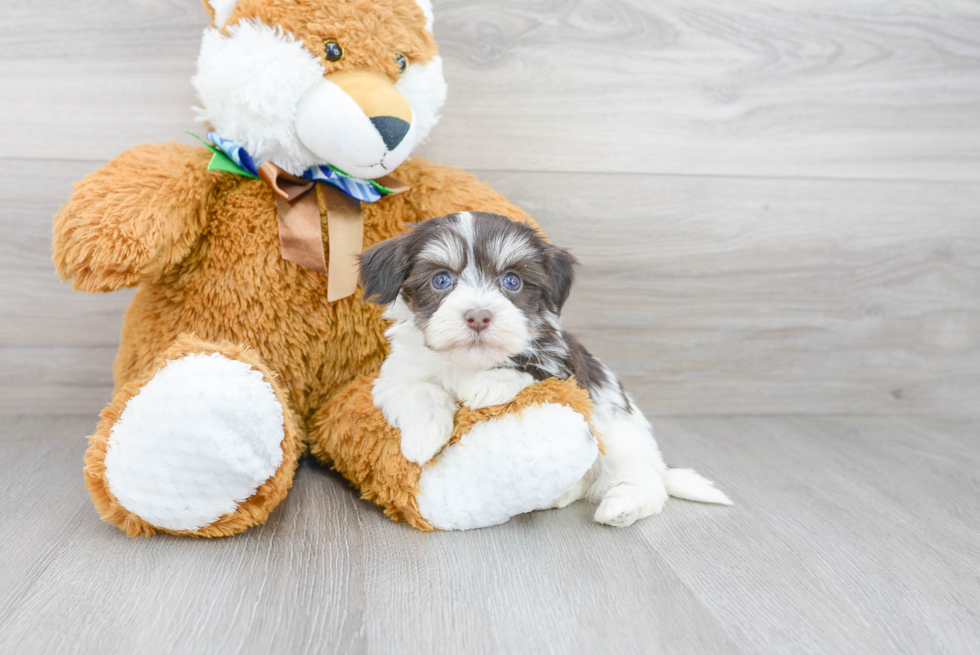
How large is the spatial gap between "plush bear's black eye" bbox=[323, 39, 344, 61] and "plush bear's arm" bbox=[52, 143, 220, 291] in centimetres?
35

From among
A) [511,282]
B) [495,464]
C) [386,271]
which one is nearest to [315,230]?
[386,271]

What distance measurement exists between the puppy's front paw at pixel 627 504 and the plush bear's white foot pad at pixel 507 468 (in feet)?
0.41

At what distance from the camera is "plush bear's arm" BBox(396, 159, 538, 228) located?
5.31 ft

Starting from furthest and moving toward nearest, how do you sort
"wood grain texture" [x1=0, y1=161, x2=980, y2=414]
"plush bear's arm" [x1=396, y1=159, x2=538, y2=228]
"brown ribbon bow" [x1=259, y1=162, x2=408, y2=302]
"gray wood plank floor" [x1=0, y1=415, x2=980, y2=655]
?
"wood grain texture" [x1=0, y1=161, x2=980, y2=414] < "plush bear's arm" [x1=396, y1=159, x2=538, y2=228] < "brown ribbon bow" [x1=259, y1=162, x2=408, y2=302] < "gray wood plank floor" [x1=0, y1=415, x2=980, y2=655]

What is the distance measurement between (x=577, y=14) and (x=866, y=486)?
141cm

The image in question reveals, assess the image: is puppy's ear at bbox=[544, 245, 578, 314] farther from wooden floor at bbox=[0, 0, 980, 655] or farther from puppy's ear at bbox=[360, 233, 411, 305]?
wooden floor at bbox=[0, 0, 980, 655]

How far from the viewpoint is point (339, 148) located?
140cm

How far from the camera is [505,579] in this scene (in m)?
1.16

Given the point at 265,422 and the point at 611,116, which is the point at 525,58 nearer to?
the point at 611,116

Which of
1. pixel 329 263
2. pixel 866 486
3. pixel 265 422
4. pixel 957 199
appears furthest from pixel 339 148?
pixel 957 199

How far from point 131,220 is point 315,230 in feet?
1.12

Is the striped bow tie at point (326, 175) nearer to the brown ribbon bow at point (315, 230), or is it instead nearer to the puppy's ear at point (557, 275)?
the brown ribbon bow at point (315, 230)

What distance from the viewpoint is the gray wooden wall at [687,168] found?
6.09 feet

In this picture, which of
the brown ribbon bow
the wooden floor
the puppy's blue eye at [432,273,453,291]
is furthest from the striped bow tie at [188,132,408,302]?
the wooden floor
